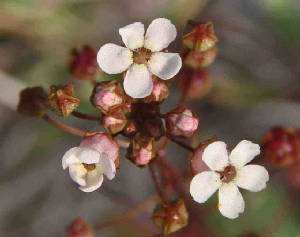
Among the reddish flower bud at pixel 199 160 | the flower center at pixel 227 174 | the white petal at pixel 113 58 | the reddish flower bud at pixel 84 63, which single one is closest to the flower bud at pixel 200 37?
the white petal at pixel 113 58

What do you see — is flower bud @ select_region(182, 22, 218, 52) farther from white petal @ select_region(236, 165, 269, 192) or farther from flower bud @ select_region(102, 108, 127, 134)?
white petal @ select_region(236, 165, 269, 192)

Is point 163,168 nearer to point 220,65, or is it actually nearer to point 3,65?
point 220,65

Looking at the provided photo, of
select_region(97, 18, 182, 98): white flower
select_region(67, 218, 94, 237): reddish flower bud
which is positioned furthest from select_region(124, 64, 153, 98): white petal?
select_region(67, 218, 94, 237): reddish flower bud

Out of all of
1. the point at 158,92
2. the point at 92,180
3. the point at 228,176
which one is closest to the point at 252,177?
the point at 228,176

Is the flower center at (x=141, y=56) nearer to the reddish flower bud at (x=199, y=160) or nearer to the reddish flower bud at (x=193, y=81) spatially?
the reddish flower bud at (x=199, y=160)

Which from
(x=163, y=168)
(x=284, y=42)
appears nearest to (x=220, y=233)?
(x=163, y=168)

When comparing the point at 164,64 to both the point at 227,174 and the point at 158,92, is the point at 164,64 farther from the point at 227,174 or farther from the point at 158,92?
the point at 227,174
